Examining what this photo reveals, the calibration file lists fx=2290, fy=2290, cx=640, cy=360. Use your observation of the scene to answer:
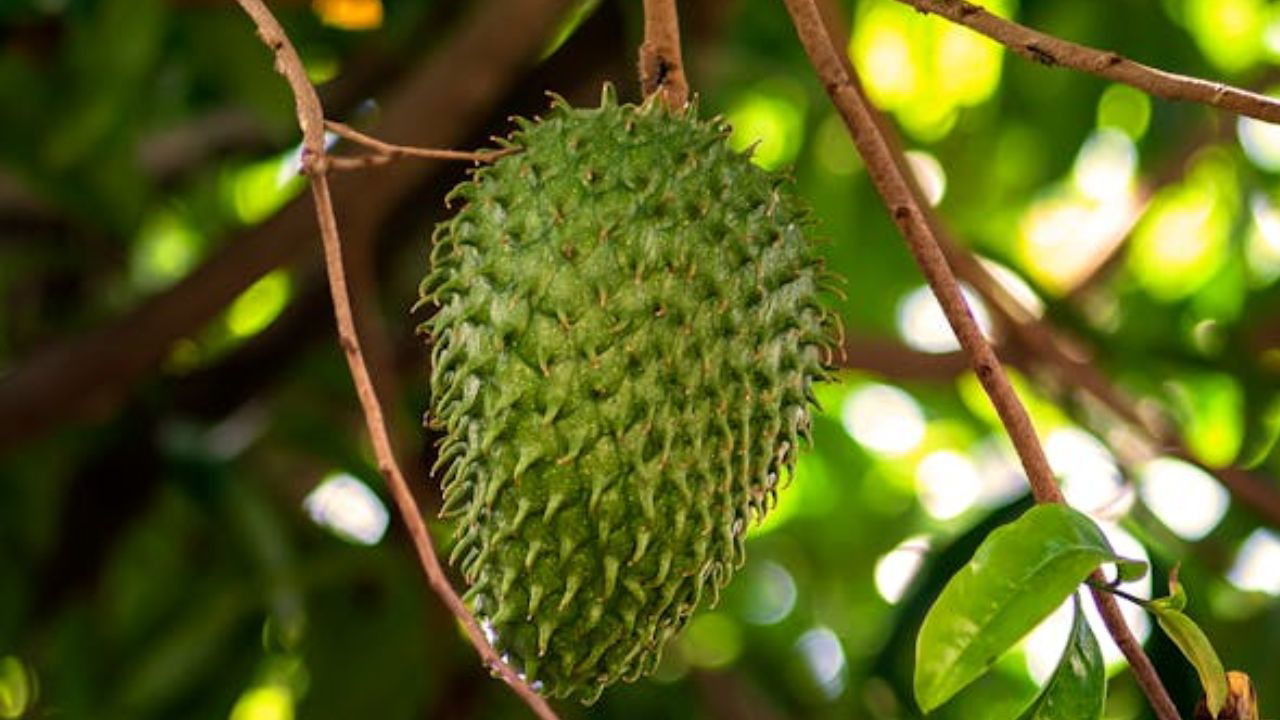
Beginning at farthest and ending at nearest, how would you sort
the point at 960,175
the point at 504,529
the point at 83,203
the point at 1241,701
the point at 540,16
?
the point at 960,175, the point at 83,203, the point at 540,16, the point at 504,529, the point at 1241,701

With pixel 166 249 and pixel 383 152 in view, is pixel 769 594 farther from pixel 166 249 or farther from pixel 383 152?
pixel 383 152

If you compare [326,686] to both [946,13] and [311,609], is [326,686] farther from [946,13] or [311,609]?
[946,13]

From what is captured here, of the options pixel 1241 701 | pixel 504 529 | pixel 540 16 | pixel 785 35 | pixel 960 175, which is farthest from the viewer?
pixel 960 175

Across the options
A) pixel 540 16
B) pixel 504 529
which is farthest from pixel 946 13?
pixel 540 16

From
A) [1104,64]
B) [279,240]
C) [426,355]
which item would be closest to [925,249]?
[1104,64]

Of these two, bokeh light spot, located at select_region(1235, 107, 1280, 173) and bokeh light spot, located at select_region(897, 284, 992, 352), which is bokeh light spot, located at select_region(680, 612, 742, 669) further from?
bokeh light spot, located at select_region(1235, 107, 1280, 173)

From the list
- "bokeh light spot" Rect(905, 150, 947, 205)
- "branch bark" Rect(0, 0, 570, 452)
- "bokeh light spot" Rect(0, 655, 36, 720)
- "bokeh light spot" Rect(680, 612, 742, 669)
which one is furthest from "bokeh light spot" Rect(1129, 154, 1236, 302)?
"bokeh light spot" Rect(0, 655, 36, 720)
